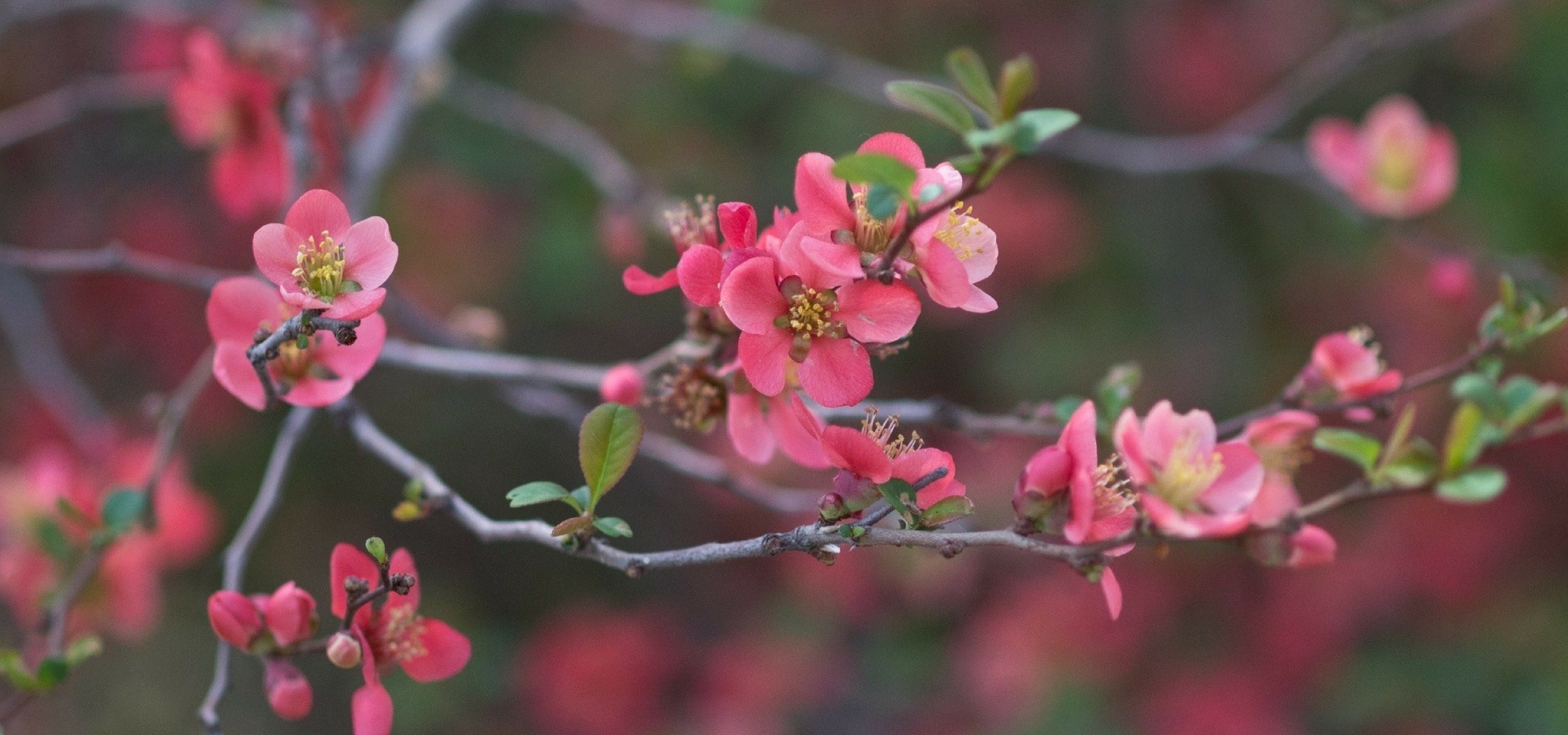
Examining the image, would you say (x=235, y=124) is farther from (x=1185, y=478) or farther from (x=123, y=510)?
(x=1185, y=478)

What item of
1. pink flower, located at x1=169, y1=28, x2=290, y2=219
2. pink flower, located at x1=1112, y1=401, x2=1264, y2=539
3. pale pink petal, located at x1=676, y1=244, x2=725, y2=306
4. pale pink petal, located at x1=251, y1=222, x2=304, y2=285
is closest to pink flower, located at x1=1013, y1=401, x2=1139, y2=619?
pink flower, located at x1=1112, y1=401, x2=1264, y2=539

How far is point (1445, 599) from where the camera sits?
85.7 inches

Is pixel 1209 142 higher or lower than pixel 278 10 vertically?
higher

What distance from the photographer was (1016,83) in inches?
22.1

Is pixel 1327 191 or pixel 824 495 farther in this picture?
Answer: pixel 1327 191

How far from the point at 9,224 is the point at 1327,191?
2584 millimetres

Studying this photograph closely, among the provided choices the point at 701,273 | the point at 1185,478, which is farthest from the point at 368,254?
the point at 1185,478

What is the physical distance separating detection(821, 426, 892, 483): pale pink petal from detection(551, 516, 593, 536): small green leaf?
16 cm

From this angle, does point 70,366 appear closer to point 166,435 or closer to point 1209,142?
point 166,435

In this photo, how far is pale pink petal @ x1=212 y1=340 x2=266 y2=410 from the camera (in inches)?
30.3

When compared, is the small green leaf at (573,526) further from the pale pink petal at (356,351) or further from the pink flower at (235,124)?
the pink flower at (235,124)

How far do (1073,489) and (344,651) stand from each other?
51 centimetres

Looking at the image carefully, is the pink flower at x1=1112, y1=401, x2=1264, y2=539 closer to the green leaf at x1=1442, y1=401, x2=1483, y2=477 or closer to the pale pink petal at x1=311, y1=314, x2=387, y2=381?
the green leaf at x1=1442, y1=401, x2=1483, y2=477

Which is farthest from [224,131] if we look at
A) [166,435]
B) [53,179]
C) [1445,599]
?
[1445,599]
